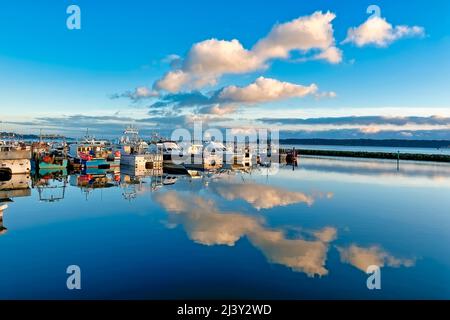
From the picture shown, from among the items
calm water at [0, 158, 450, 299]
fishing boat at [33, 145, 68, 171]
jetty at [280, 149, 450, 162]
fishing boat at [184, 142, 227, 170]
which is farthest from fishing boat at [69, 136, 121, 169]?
jetty at [280, 149, 450, 162]

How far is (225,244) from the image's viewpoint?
1238 cm

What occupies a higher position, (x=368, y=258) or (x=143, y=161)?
(x=143, y=161)

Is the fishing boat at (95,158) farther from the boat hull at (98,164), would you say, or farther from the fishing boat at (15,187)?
the fishing boat at (15,187)

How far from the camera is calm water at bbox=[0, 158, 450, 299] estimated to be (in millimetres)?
8828

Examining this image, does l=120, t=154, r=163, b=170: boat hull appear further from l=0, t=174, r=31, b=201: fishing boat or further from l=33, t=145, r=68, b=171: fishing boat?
l=0, t=174, r=31, b=201: fishing boat

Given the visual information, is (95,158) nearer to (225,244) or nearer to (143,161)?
(143,161)

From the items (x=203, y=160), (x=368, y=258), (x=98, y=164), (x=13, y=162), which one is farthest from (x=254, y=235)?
(x=98, y=164)

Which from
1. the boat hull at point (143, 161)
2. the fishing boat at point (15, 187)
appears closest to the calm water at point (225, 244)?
the fishing boat at point (15, 187)

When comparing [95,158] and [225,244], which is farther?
[95,158]

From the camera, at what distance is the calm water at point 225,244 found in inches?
348

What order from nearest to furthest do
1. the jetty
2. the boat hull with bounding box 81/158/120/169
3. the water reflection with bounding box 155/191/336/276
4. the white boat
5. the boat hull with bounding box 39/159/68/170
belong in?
the water reflection with bounding box 155/191/336/276
the white boat
the boat hull with bounding box 39/159/68/170
the boat hull with bounding box 81/158/120/169
the jetty

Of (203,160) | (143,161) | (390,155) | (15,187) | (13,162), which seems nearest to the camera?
(15,187)

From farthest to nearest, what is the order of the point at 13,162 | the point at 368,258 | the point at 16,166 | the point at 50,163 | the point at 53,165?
1. the point at 53,165
2. the point at 50,163
3. the point at 16,166
4. the point at 13,162
5. the point at 368,258
